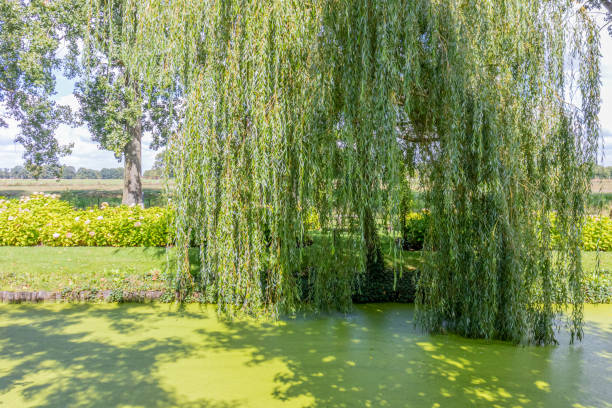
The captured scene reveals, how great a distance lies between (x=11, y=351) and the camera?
13.4 ft

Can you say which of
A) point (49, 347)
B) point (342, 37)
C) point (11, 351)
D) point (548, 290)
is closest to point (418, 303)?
point (548, 290)

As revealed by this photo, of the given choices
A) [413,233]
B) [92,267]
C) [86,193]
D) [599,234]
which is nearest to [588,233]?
[599,234]

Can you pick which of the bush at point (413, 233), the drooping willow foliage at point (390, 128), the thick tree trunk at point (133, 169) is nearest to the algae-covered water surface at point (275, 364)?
the drooping willow foliage at point (390, 128)

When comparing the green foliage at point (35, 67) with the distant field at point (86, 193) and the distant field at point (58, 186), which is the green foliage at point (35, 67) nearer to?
the distant field at point (86, 193)

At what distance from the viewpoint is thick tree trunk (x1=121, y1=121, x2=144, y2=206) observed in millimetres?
12555

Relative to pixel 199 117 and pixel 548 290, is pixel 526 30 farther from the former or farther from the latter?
pixel 199 117

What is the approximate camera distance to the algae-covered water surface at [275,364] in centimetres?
329

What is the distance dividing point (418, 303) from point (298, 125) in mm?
2571

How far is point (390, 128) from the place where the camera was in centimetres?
391

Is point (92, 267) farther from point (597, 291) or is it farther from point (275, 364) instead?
point (597, 291)

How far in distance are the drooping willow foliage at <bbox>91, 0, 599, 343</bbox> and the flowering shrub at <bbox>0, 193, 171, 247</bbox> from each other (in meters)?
4.14

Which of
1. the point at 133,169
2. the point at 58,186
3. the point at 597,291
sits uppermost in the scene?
the point at 58,186

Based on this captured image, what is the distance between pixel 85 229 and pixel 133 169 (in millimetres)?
4856

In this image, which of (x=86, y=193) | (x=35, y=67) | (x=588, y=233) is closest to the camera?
(x=588, y=233)
